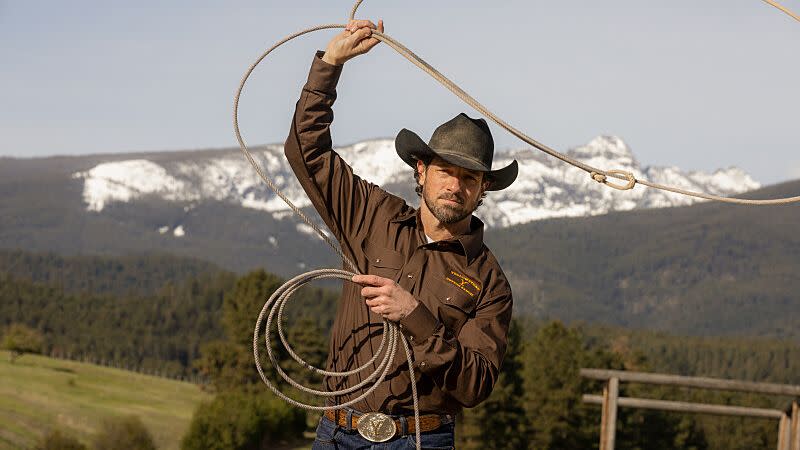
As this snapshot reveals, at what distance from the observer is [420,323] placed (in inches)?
145

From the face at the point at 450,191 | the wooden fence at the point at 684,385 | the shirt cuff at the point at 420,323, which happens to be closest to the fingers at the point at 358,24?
the face at the point at 450,191

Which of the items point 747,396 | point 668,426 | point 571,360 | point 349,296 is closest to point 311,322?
point 571,360

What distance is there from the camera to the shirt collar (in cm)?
412

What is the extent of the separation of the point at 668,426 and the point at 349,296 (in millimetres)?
61165

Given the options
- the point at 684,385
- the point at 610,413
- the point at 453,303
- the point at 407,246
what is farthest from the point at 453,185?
the point at 684,385

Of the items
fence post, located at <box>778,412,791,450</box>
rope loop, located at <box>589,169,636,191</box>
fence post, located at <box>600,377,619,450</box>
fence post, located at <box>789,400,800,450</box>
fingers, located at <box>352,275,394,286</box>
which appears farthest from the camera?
fence post, located at <box>778,412,791,450</box>

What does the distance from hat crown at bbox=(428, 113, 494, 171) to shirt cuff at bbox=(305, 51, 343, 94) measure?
1.34ft

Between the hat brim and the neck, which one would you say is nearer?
the hat brim

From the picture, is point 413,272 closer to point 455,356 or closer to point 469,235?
point 469,235

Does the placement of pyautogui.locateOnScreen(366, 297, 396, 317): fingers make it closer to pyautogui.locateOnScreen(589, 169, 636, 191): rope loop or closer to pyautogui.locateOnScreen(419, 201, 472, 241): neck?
pyautogui.locateOnScreen(419, 201, 472, 241): neck

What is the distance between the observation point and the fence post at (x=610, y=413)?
9.50 meters

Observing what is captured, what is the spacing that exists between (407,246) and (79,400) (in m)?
68.4

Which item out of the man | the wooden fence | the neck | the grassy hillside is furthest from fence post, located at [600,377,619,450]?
the grassy hillside

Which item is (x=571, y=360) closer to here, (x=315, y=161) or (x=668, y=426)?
(x=668, y=426)
